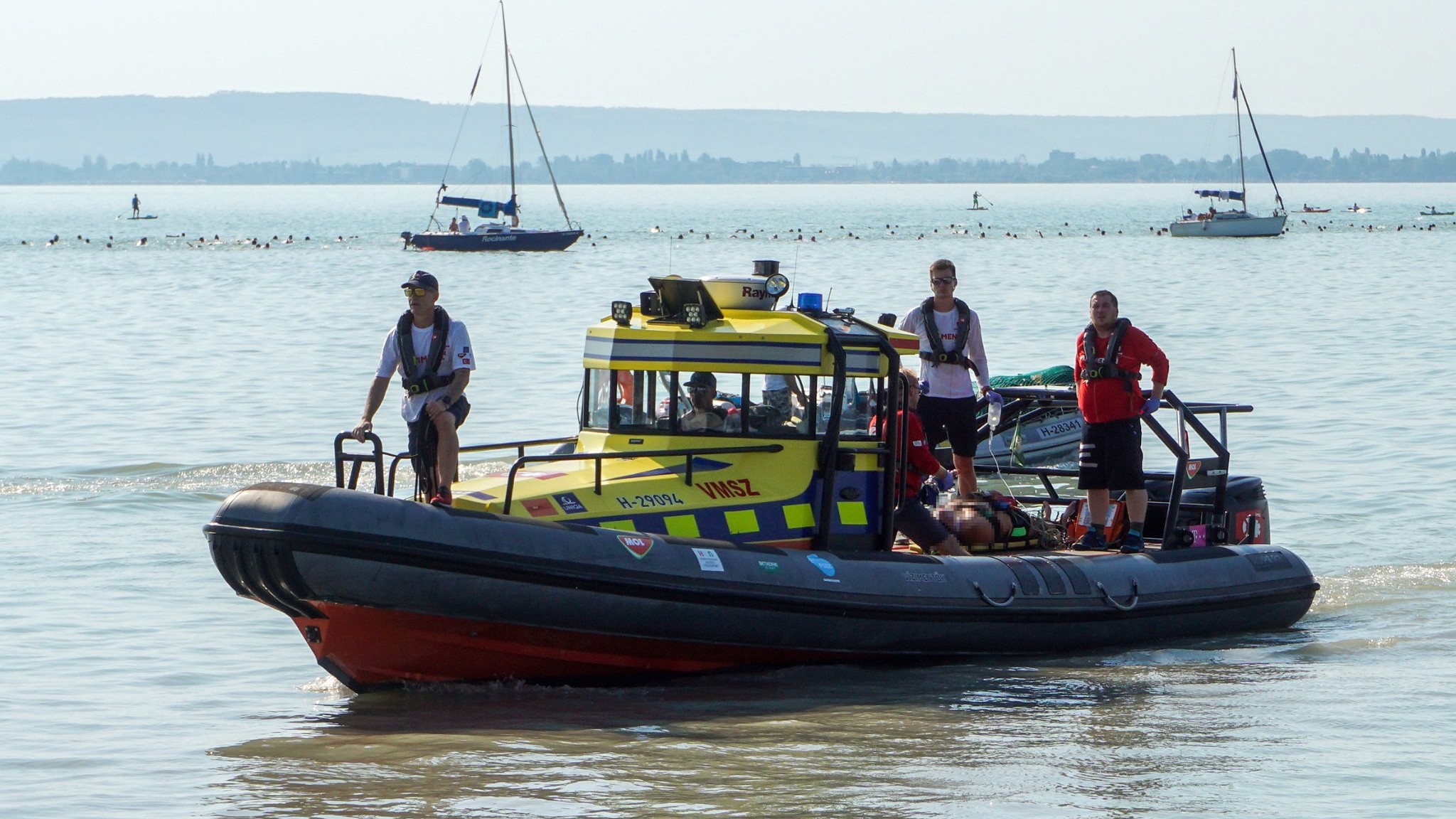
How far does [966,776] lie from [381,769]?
2.64 metres

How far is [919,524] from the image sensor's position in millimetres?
10273

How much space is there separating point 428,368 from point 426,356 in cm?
7

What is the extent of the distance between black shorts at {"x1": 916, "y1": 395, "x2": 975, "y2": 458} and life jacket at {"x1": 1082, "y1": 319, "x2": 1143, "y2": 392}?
74 centimetres

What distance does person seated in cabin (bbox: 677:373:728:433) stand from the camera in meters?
9.57

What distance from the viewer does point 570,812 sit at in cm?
739

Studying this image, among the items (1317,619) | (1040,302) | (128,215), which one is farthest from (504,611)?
(128,215)

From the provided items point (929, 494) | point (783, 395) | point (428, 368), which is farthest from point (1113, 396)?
point (428, 368)

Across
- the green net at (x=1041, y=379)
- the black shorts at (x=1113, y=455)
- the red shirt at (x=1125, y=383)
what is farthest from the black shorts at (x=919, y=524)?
the green net at (x=1041, y=379)

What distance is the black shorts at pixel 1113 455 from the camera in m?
10.5

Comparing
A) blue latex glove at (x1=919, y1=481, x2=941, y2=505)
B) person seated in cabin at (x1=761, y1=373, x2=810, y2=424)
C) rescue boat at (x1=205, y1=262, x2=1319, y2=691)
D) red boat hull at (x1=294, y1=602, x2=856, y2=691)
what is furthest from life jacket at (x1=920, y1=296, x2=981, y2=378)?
red boat hull at (x1=294, y1=602, x2=856, y2=691)

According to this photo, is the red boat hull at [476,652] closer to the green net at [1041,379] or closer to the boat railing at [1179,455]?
the boat railing at [1179,455]

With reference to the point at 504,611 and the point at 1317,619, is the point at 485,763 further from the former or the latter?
the point at 1317,619

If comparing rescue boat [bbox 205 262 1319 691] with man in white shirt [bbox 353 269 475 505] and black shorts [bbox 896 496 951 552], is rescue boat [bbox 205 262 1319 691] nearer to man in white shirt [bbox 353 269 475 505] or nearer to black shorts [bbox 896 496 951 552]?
black shorts [bbox 896 496 951 552]

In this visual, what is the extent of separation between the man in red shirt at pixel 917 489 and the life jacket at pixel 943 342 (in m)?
0.48
